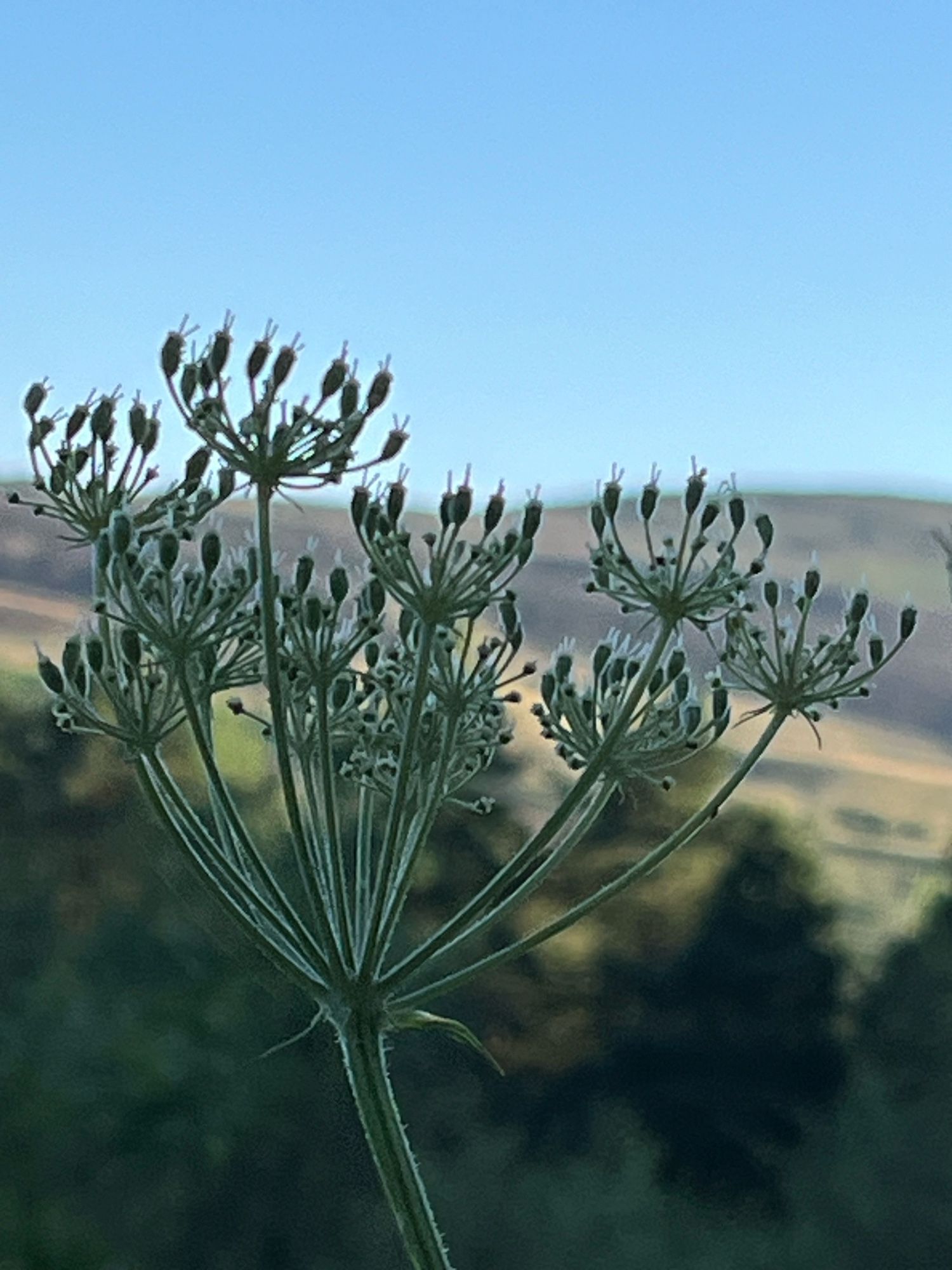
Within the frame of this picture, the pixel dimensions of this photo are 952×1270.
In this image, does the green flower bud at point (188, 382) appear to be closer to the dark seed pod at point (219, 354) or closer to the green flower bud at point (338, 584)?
the dark seed pod at point (219, 354)

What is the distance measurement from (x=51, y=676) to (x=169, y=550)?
158 mm

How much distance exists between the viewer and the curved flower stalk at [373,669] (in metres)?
1.11

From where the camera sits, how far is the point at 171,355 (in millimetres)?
1149

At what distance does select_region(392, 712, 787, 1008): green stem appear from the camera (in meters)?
1.10

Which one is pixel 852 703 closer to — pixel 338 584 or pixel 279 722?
pixel 338 584

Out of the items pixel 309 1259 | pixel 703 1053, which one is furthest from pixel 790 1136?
pixel 309 1259

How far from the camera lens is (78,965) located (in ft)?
41.5

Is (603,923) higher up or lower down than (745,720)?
lower down

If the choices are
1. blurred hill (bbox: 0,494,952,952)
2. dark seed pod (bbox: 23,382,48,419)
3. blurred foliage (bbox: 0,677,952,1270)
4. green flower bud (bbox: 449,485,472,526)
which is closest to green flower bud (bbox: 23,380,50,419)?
dark seed pod (bbox: 23,382,48,419)

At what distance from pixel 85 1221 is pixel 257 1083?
1456 millimetres

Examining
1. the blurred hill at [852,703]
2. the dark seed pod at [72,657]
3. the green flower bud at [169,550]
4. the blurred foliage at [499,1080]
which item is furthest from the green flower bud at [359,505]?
the blurred foliage at [499,1080]

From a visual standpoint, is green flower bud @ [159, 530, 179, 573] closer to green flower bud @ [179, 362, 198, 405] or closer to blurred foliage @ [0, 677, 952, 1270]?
green flower bud @ [179, 362, 198, 405]

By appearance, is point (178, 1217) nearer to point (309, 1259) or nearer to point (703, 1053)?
point (309, 1259)

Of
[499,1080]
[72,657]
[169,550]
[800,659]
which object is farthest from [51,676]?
[499,1080]
